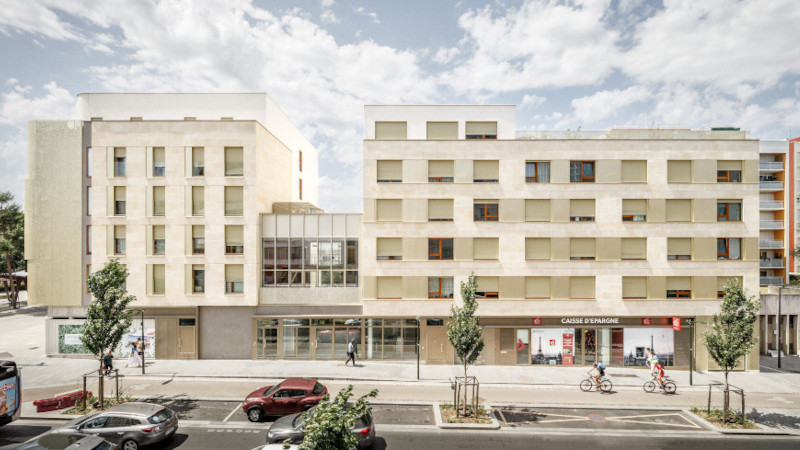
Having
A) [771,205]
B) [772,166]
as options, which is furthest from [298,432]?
[772,166]

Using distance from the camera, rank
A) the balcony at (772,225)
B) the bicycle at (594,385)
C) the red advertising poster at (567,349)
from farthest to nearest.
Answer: the balcony at (772,225) → the red advertising poster at (567,349) → the bicycle at (594,385)

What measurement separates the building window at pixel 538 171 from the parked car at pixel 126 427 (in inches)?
960

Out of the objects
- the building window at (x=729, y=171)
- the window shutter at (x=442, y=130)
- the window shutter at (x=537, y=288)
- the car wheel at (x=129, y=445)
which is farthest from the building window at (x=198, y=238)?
the building window at (x=729, y=171)

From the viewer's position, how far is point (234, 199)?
28.4 m

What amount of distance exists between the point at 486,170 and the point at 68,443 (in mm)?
24805

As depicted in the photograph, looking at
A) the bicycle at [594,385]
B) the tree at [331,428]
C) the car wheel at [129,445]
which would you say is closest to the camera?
the tree at [331,428]

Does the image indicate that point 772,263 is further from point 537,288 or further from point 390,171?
point 390,171

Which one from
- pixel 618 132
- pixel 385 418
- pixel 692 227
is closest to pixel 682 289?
pixel 692 227

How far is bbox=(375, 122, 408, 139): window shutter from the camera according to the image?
94.6 ft

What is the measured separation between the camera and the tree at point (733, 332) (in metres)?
18.6

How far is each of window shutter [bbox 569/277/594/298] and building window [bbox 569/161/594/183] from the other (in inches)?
264

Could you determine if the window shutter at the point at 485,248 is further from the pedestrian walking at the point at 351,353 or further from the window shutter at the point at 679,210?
the window shutter at the point at 679,210

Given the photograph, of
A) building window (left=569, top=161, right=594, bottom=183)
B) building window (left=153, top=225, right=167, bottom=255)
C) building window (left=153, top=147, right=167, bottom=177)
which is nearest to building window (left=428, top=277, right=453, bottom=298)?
building window (left=569, top=161, right=594, bottom=183)

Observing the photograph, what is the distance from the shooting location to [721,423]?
1827cm
